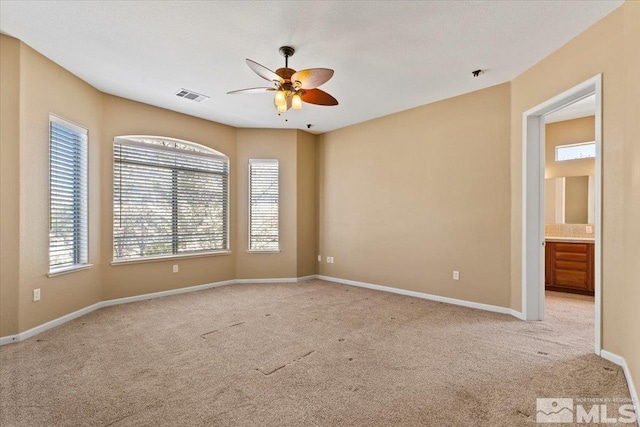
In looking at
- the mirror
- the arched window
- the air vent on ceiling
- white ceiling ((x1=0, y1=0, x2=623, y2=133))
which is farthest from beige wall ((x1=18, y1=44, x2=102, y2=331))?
the mirror

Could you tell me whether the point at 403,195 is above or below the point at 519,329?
above

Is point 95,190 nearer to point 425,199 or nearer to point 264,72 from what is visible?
point 264,72

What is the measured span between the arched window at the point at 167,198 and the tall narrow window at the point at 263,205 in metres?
0.46

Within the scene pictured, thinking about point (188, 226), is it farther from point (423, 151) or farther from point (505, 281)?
point (505, 281)

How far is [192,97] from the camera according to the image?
4336 millimetres

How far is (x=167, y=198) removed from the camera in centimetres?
493

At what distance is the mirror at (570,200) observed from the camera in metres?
5.26

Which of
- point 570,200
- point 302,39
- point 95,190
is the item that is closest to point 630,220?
point 302,39

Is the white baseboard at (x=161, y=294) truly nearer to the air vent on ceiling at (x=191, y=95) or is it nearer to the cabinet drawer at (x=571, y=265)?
the air vent on ceiling at (x=191, y=95)

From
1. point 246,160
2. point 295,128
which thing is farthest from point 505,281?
point 246,160

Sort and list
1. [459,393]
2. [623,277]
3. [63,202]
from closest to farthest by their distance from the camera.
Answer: [459,393] → [623,277] → [63,202]

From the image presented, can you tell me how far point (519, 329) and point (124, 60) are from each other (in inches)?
204

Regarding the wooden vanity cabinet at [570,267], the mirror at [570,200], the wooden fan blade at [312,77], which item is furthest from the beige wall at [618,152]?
the mirror at [570,200]

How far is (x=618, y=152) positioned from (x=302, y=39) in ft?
9.36
